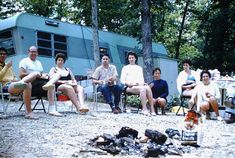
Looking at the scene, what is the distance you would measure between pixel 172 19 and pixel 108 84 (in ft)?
51.4

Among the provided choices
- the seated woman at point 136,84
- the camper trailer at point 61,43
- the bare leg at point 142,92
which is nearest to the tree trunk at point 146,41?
the camper trailer at point 61,43

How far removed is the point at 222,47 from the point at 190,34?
31.7ft

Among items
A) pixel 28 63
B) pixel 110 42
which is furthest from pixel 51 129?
pixel 110 42

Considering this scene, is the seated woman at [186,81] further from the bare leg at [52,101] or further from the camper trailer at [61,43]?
the camper trailer at [61,43]

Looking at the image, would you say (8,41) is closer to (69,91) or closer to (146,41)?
(146,41)

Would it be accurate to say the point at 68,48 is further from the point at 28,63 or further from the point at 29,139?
the point at 29,139

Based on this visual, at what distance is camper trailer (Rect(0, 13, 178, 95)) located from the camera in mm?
10844

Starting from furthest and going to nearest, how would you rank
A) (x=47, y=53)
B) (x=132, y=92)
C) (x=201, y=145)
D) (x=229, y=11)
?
(x=229, y=11) → (x=47, y=53) → (x=132, y=92) → (x=201, y=145)

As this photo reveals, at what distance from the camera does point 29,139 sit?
4094 mm

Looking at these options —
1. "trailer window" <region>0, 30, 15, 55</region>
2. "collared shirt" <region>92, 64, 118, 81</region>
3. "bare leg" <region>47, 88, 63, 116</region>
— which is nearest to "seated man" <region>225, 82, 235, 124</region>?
"collared shirt" <region>92, 64, 118, 81</region>

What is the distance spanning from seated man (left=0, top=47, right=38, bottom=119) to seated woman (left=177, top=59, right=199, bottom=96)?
317 centimetres

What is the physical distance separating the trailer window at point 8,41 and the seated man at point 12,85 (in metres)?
5.21

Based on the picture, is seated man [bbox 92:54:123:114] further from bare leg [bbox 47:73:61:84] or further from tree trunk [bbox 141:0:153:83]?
tree trunk [bbox 141:0:153:83]

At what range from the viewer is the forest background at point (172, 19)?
1371cm
